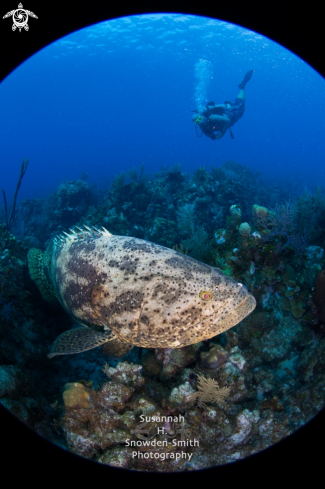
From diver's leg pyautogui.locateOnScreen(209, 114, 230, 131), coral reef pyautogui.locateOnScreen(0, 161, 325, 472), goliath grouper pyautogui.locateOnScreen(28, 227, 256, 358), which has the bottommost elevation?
coral reef pyautogui.locateOnScreen(0, 161, 325, 472)

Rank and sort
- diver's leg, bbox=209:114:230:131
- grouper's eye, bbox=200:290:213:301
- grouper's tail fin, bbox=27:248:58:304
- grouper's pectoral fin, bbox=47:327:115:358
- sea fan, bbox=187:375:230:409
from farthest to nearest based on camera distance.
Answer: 1. diver's leg, bbox=209:114:230:131
2. grouper's tail fin, bbox=27:248:58:304
3. grouper's pectoral fin, bbox=47:327:115:358
4. sea fan, bbox=187:375:230:409
5. grouper's eye, bbox=200:290:213:301

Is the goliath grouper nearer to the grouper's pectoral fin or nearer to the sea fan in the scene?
the grouper's pectoral fin

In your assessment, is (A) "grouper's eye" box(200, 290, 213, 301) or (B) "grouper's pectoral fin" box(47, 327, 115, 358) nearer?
(A) "grouper's eye" box(200, 290, 213, 301)

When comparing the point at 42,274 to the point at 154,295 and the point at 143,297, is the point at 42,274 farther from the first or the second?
the point at 154,295

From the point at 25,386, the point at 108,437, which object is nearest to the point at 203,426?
the point at 108,437

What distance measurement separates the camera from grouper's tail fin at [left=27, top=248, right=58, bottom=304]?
4562 millimetres

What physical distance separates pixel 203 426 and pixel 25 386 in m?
2.39

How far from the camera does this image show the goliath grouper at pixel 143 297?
251 centimetres

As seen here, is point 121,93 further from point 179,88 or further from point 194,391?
point 194,391

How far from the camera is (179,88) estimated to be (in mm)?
104000

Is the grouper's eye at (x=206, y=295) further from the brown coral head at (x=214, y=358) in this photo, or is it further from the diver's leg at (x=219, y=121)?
the diver's leg at (x=219, y=121)

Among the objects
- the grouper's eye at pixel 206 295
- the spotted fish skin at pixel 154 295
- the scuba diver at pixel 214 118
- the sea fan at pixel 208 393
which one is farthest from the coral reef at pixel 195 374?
the scuba diver at pixel 214 118

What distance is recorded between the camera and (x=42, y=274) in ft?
15.6

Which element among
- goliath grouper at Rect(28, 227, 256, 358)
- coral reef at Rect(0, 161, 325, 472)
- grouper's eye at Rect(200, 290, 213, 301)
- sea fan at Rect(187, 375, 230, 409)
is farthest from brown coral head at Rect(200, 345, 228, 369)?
grouper's eye at Rect(200, 290, 213, 301)
